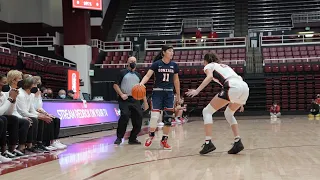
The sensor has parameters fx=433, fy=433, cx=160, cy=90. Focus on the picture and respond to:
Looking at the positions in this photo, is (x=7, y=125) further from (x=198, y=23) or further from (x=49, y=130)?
(x=198, y=23)

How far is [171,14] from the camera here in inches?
1281

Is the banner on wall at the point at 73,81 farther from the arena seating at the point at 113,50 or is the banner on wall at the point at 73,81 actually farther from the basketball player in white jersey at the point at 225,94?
the basketball player in white jersey at the point at 225,94

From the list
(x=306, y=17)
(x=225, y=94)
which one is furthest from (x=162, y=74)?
(x=306, y=17)

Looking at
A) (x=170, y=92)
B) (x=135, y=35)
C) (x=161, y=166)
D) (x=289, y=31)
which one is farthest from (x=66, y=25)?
(x=161, y=166)

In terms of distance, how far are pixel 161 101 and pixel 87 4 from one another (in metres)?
17.3

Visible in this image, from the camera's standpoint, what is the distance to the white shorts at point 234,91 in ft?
20.1

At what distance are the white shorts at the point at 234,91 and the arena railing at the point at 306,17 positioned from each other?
25.3 metres

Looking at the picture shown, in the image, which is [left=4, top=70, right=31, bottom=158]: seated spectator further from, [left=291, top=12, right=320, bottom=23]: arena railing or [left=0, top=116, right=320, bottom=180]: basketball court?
[left=291, top=12, right=320, bottom=23]: arena railing

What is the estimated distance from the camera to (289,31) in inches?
1110

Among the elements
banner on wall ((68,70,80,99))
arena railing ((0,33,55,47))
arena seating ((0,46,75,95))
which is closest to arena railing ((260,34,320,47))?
arena seating ((0,46,75,95))

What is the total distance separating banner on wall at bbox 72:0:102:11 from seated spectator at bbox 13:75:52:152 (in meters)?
16.8

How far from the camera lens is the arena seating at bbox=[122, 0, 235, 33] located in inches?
1223

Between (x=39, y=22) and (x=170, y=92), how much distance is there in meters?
21.5

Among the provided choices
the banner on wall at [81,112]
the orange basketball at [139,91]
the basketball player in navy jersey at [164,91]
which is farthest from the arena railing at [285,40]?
the orange basketball at [139,91]
